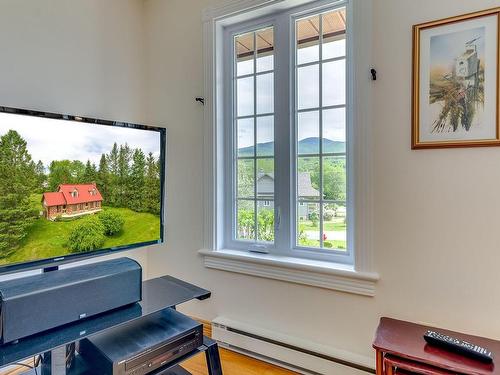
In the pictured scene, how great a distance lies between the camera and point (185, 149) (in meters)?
2.30

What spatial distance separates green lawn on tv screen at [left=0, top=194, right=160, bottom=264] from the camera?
1.28 metres

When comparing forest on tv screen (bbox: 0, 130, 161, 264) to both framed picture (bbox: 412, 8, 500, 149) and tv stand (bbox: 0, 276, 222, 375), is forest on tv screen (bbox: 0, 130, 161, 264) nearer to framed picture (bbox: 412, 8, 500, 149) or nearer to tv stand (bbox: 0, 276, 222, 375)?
tv stand (bbox: 0, 276, 222, 375)

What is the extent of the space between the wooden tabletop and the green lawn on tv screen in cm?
128

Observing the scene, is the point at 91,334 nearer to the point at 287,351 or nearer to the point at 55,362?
the point at 55,362

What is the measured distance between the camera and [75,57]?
6.67ft

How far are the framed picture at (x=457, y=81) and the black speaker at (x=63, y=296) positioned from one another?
1.54 m

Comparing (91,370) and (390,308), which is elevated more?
(390,308)

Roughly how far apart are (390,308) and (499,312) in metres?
0.44

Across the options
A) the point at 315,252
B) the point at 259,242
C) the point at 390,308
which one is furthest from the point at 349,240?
the point at 259,242

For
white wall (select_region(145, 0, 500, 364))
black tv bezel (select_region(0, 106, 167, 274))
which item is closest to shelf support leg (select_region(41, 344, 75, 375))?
black tv bezel (select_region(0, 106, 167, 274))

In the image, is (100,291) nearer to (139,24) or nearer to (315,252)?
(315,252)

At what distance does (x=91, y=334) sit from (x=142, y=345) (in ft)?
0.80

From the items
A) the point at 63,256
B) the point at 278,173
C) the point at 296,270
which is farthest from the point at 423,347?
the point at 63,256

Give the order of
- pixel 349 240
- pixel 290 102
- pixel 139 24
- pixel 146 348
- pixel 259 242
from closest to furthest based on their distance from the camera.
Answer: pixel 146 348, pixel 349 240, pixel 290 102, pixel 259 242, pixel 139 24
